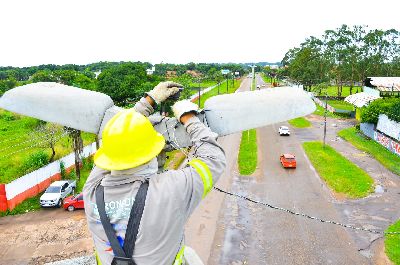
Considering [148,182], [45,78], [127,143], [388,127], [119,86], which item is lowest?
[388,127]

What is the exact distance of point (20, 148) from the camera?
1188 inches

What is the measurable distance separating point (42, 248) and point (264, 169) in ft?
46.8

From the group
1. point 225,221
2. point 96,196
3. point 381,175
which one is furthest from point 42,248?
point 381,175

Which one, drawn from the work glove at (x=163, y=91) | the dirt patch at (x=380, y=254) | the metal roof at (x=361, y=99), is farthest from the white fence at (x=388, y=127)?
the work glove at (x=163, y=91)

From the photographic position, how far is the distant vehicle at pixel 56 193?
18578 mm

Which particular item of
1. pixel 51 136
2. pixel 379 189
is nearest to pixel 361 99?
pixel 379 189

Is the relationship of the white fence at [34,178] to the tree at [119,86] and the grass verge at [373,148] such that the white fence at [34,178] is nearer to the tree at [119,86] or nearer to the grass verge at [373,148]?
the tree at [119,86]

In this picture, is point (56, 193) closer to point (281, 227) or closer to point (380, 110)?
point (281, 227)

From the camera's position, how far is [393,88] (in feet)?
138

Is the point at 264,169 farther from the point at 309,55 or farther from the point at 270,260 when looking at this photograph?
the point at 309,55

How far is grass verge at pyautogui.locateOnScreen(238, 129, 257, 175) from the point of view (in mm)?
24348

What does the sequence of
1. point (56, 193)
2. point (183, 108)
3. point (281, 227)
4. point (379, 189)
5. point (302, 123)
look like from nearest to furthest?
point (183, 108)
point (281, 227)
point (56, 193)
point (379, 189)
point (302, 123)

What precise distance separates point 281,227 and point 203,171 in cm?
1483

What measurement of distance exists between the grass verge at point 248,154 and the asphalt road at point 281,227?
0.75 meters
